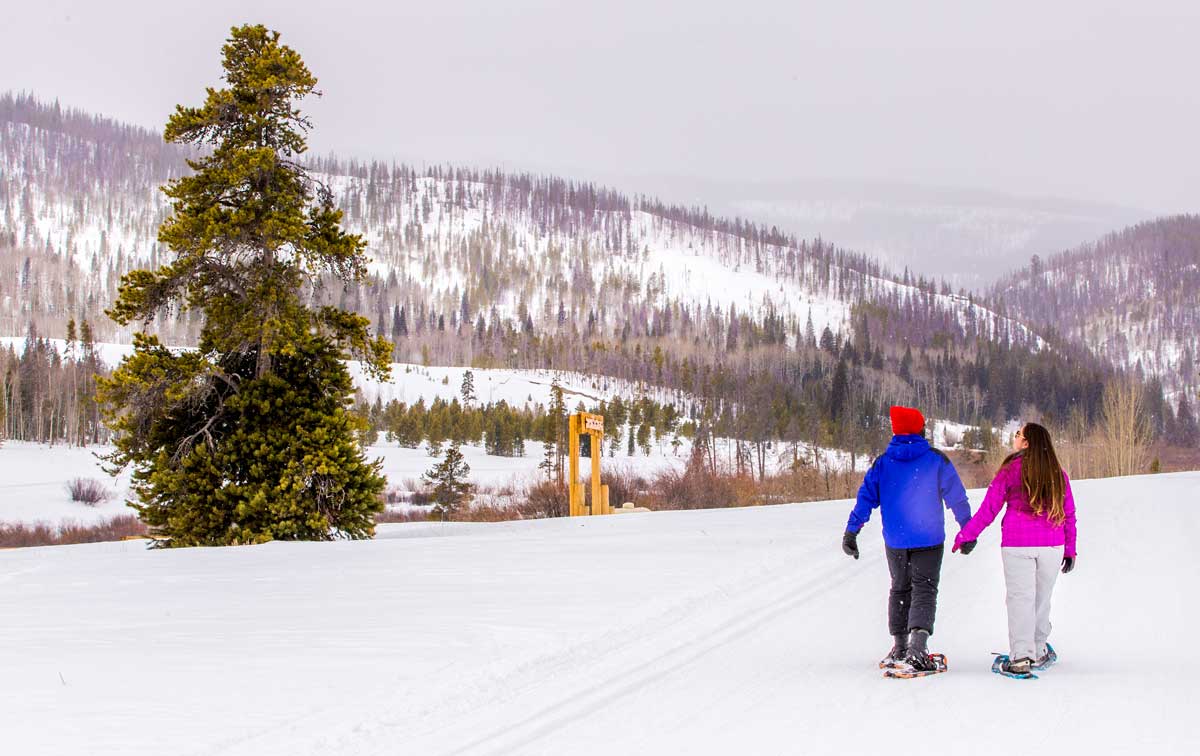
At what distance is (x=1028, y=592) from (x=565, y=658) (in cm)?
315

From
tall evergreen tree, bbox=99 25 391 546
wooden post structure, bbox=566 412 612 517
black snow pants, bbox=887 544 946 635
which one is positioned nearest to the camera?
black snow pants, bbox=887 544 946 635

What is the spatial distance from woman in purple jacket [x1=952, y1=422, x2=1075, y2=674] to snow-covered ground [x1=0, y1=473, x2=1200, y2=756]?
299 millimetres

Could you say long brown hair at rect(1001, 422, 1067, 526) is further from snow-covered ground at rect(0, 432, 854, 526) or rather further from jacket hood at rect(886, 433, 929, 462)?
snow-covered ground at rect(0, 432, 854, 526)

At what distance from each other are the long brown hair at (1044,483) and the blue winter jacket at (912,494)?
16.7 inches

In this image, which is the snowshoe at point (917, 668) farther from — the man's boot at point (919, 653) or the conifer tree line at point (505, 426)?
the conifer tree line at point (505, 426)

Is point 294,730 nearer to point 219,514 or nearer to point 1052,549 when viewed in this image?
point 1052,549

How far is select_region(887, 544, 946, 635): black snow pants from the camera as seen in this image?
6.88 m

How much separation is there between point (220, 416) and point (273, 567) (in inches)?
247

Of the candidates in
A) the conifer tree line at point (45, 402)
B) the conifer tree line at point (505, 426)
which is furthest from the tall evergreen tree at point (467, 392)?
the conifer tree line at point (45, 402)

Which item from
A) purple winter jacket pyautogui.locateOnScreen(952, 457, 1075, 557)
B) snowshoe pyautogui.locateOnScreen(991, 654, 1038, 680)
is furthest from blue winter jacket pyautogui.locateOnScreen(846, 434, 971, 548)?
snowshoe pyautogui.locateOnScreen(991, 654, 1038, 680)

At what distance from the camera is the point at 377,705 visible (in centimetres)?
576

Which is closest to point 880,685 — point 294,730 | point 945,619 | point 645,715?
point 645,715

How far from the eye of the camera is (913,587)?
22.8ft

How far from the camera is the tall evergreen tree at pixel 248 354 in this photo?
17.5 metres
